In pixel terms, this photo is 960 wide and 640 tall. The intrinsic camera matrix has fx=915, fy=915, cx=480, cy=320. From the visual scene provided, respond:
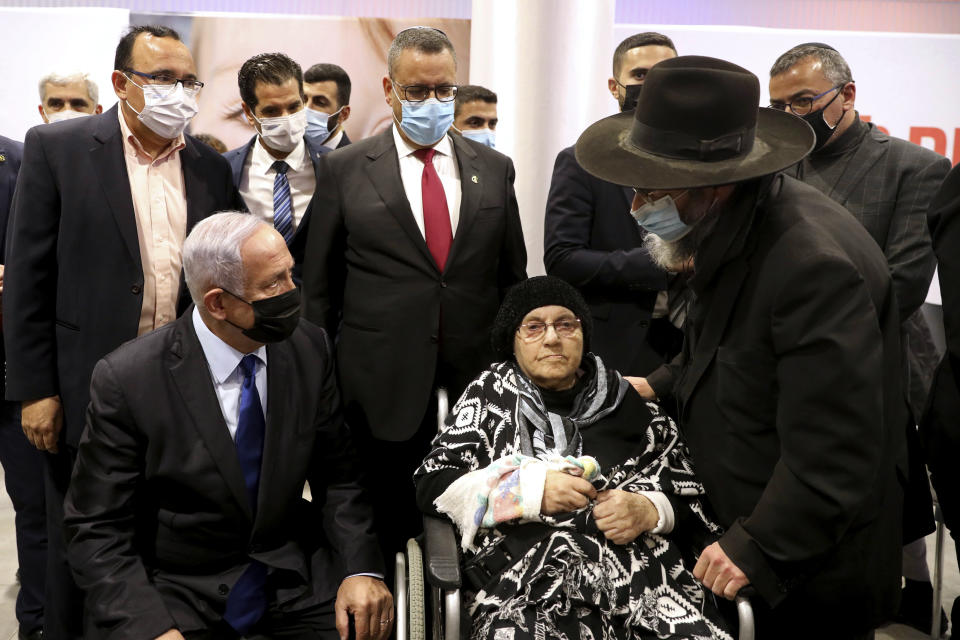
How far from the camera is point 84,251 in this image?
281 centimetres

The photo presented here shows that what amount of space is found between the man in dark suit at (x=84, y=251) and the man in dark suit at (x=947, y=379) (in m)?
2.17

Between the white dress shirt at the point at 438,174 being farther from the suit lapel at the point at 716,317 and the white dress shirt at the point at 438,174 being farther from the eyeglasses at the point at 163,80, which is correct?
the suit lapel at the point at 716,317

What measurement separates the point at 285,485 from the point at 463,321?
0.89 m

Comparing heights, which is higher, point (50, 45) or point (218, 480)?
point (50, 45)

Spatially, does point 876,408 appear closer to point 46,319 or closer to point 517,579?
point 517,579

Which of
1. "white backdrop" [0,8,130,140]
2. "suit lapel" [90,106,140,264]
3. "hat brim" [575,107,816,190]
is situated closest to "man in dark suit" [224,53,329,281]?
"suit lapel" [90,106,140,264]

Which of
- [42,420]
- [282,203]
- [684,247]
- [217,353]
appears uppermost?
[684,247]

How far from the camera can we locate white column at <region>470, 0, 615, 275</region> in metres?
4.47

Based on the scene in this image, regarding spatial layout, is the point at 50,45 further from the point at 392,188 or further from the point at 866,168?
the point at 866,168

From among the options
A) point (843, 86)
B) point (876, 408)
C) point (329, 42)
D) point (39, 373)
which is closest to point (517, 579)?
point (876, 408)

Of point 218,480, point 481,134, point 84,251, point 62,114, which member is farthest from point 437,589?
point 62,114

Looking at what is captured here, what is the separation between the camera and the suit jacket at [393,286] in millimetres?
2924

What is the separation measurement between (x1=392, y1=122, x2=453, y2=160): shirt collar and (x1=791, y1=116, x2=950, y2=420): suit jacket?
1203 millimetres

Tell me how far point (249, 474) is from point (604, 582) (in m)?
0.92
